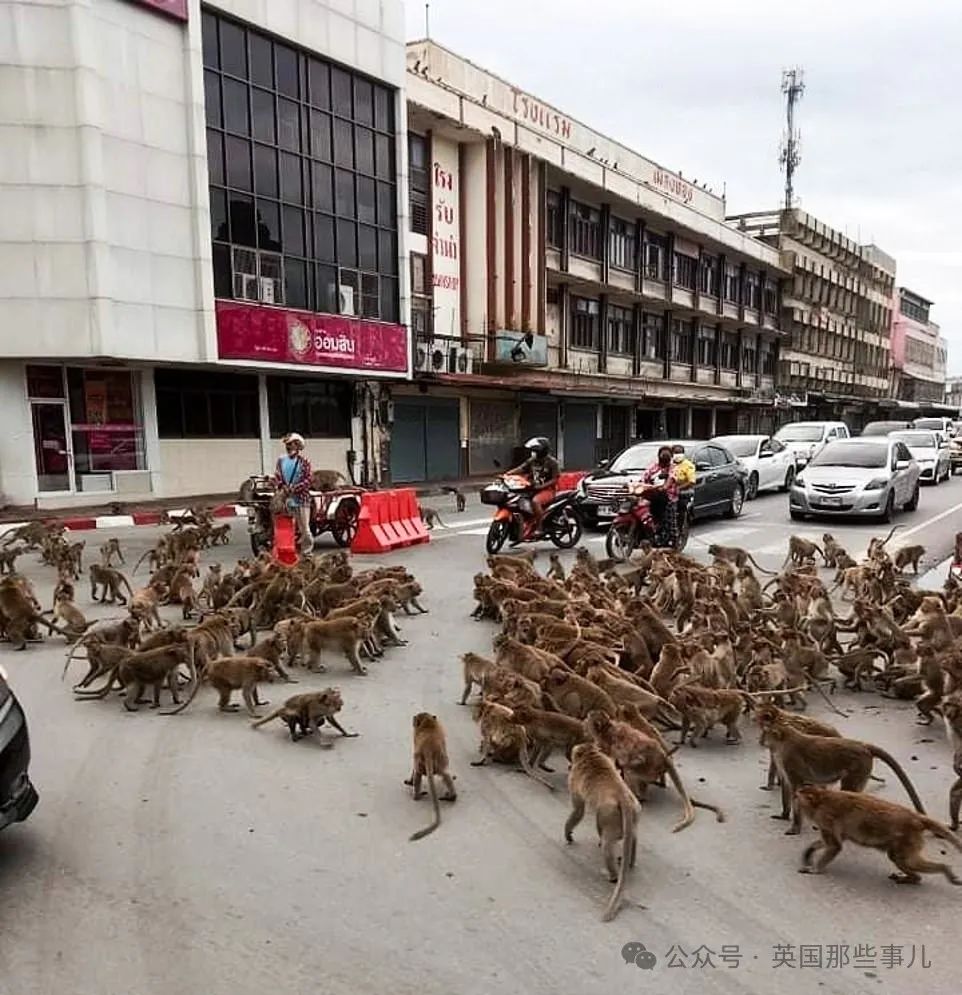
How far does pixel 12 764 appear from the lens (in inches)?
148

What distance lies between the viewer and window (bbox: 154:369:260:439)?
2227cm

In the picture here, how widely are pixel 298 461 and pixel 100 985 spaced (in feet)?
28.8

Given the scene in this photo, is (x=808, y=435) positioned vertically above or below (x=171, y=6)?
below

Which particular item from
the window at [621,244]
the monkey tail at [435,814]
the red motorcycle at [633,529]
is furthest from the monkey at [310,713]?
the window at [621,244]

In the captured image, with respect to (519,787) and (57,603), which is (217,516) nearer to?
(57,603)

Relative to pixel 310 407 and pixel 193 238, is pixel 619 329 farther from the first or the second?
pixel 193 238

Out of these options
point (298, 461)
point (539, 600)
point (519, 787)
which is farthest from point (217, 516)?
point (519, 787)

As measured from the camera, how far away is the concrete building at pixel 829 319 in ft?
192

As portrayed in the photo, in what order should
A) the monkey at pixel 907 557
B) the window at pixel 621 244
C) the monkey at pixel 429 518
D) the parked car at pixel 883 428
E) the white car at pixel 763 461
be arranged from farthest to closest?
1. the window at pixel 621 244
2. the parked car at pixel 883 428
3. the white car at pixel 763 461
4. the monkey at pixel 429 518
5. the monkey at pixel 907 557

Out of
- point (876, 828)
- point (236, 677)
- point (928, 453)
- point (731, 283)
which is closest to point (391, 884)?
point (876, 828)

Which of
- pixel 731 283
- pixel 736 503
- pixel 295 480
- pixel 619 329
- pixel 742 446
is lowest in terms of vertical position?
Answer: pixel 736 503

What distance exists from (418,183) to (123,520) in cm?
1652

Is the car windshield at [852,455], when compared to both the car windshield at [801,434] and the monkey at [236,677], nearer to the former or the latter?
the car windshield at [801,434]

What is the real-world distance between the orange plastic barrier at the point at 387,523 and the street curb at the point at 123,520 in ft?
11.8
